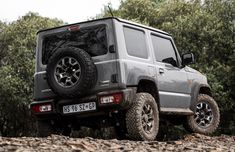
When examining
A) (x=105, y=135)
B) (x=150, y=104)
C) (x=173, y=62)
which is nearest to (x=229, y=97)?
(x=105, y=135)

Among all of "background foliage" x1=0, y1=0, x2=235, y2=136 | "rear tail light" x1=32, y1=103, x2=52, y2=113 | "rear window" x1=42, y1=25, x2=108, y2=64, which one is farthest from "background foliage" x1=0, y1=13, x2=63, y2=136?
"rear tail light" x1=32, y1=103, x2=52, y2=113

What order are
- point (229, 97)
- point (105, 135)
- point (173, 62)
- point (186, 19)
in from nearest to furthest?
point (173, 62)
point (105, 135)
point (229, 97)
point (186, 19)

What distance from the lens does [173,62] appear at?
9.19 m

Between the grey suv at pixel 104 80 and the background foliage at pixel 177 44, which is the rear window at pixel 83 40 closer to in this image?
the grey suv at pixel 104 80

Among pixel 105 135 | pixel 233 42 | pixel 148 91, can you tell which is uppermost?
pixel 233 42

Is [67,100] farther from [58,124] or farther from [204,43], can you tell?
[204,43]

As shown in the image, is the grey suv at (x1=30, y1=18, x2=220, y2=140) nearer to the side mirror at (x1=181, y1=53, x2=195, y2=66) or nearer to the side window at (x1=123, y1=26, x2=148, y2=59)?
the side window at (x1=123, y1=26, x2=148, y2=59)

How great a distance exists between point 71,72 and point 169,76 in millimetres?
2034

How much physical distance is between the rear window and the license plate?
0.77m

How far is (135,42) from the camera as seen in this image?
26.4ft

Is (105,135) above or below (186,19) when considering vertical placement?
→ below

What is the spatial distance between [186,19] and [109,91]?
12.2 metres

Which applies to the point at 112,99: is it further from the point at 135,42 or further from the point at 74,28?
the point at 74,28

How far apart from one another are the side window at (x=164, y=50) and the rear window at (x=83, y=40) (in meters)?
1.25
